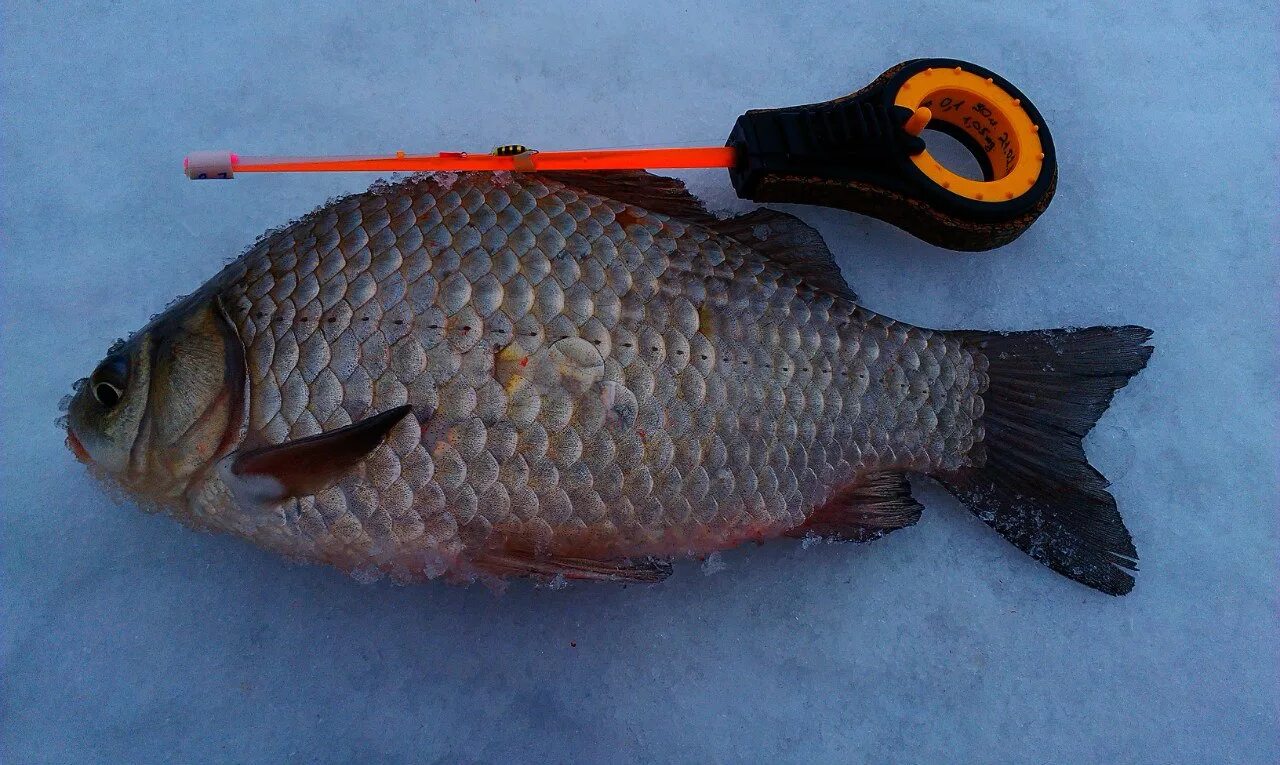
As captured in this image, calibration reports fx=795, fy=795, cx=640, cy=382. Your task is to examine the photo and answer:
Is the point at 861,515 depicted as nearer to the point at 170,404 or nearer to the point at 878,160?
the point at 878,160

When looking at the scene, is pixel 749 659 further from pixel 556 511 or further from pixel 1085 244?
pixel 1085 244

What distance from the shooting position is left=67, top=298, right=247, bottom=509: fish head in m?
1.12

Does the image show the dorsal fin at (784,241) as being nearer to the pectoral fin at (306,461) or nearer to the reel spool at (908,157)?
the reel spool at (908,157)

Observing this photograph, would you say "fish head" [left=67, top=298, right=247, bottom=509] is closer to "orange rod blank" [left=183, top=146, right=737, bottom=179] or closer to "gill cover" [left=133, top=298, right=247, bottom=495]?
"gill cover" [left=133, top=298, right=247, bottom=495]

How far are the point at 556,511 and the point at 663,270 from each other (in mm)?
387

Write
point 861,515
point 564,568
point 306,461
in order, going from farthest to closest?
point 861,515, point 564,568, point 306,461

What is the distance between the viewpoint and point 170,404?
3.71ft

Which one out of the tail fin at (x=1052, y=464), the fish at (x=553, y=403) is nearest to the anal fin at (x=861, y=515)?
the fish at (x=553, y=403)

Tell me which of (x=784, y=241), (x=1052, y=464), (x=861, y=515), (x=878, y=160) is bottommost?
(x=861, y=515)

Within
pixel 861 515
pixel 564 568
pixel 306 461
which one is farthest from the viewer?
pixel 861 515

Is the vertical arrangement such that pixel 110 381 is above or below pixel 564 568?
above

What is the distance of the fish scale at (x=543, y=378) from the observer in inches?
42.7

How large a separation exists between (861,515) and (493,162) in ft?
2.71

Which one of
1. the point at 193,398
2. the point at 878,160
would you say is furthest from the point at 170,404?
the point at 878,160
